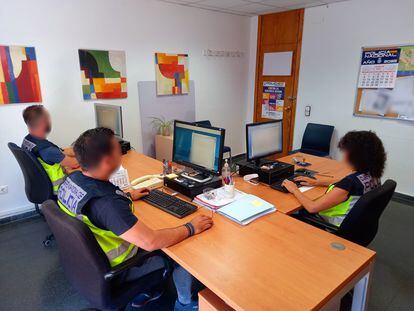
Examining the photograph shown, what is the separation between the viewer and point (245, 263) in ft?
4.29

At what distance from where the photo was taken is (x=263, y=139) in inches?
95.4

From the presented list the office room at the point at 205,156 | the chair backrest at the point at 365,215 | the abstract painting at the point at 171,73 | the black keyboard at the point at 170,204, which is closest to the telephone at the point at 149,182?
the office room at the point at 205,156

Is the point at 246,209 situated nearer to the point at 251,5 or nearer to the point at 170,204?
the point at 170,204

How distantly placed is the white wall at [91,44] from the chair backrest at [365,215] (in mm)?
3044

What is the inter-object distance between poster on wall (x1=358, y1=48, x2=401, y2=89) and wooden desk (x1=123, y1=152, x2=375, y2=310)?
2897mm

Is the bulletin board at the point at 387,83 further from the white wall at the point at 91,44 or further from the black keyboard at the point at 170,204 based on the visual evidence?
the black keyboard at the point at 170,204

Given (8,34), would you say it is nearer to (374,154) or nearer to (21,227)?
(21,227)

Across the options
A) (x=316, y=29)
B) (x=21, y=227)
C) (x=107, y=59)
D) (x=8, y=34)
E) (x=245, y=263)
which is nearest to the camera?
(x=245, y=263)

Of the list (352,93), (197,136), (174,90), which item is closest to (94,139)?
(197,136)

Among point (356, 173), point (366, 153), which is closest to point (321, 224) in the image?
point (356, 173)

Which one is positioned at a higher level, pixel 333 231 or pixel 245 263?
pixel 245 263

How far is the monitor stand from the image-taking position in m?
2.09

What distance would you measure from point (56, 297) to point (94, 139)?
1445 millimetres

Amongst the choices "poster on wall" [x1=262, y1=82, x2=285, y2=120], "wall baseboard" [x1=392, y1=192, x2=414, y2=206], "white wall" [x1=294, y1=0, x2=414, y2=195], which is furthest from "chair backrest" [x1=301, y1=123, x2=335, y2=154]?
"wall baseboard" [x1=392, y1=192, x2=414, y2=206]
